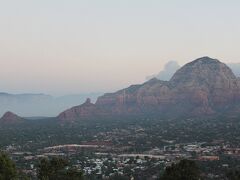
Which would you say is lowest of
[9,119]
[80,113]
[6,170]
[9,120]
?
[6,170]

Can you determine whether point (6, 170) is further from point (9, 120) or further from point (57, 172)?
point (9, 120)

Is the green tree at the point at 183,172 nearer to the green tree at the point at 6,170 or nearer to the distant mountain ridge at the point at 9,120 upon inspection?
the green tree at the point at 6,170

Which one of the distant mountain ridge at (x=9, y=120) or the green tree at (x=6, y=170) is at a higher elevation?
the distant mountain ridge at (x=9, y=120)

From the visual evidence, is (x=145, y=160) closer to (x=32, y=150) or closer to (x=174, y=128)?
(x=32, y=150)

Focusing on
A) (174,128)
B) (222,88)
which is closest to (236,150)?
(174,128)

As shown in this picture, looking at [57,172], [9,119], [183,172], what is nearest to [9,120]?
[9,119]

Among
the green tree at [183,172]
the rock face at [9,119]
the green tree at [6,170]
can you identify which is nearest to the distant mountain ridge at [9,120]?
the rock face at [9,119]

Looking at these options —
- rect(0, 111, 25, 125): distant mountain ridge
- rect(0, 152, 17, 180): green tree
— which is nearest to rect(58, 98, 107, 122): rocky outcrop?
rect(0, 111, 25, 125): distant mountain ridge

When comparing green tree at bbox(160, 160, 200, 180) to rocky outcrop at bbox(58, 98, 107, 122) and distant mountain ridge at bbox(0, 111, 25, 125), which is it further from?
rocky outcrop at bbox(58, 98, 107, 122)
